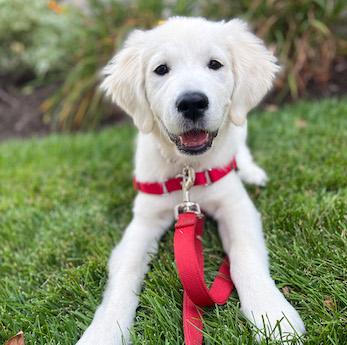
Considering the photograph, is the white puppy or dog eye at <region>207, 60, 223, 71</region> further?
dog eye at <region>207, 60, 223, 71</region>

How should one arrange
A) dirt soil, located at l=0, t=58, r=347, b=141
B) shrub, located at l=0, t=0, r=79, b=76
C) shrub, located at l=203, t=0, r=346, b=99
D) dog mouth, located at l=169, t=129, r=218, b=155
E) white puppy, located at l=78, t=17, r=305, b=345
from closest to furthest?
1. white puppy, located at l=78, t=17, r=305, b=345
2. dog mouth, located at l=169, t=129, r=218, b=155
3. shrub, located at l=203, t=0, r=346, b=99
4. dirt soil, located at l=0, t=58, r=347, b=141
5. shrub, located at l=0, t=0, r=79, b=76

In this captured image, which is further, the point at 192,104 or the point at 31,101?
the point at 31,101

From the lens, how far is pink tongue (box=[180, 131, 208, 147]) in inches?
75.7

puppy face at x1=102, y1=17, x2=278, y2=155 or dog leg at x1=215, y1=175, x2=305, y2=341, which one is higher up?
puppy face at x1=102, y1=17, x2=278, y2=155

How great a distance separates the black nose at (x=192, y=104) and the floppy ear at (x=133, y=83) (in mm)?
379

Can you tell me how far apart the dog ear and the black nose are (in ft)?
1.17

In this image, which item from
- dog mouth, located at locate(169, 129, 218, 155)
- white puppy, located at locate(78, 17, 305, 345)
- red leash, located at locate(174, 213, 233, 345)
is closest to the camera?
red leash, located at locate(174, 213, 233, 345)

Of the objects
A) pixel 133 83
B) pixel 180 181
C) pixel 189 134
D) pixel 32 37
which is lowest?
pixel 32 37

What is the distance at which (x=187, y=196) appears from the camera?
6.44 feet

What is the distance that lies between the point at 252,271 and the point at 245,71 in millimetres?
1156

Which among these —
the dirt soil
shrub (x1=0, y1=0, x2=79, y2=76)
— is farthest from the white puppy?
shrub (x1=0, y1=0, x2=79, y2=76)

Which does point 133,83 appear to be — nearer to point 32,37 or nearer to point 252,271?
point 252,271

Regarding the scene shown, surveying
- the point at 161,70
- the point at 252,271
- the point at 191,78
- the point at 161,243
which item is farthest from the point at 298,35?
the point at 252,271

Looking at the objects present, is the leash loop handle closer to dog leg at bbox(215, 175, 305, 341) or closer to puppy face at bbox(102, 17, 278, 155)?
dog leg at bbox(215, 175, 305, 341)
